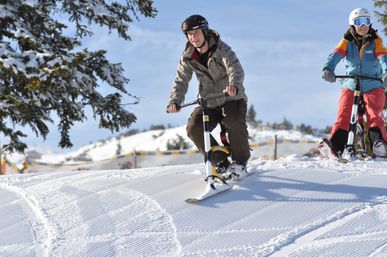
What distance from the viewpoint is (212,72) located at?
5.93 meters

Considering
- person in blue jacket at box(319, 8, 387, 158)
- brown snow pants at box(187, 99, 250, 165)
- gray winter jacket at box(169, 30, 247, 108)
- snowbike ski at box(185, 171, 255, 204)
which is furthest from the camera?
person in blue jacket at box(319, 8, 387, 158)

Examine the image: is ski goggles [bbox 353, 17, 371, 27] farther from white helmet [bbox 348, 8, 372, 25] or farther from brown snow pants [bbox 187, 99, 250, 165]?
brown snow pants [bbox 187, 99, 250, 165]

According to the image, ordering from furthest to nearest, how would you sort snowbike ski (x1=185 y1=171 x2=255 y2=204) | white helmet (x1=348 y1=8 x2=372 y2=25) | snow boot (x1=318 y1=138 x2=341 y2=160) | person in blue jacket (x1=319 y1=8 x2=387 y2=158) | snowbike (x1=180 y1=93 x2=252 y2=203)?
snow boot (x1=318 y1=138 x2=341 y2=160)
person in blue jacket (x1=319 y1=8 x2=387 y2=158)
white helmet (x1=348 y1=8 x2=372 y2=25)
snowbike (x1=180 y1=93 x2=252 y2=203)
snowbike ski (x1=185 y1=171 x2=255 y2=204)

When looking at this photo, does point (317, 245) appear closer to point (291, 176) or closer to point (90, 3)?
point (291, 176)

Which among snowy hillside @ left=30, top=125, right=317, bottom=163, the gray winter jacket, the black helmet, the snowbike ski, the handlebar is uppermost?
the black helmet

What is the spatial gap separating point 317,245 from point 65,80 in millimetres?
7195

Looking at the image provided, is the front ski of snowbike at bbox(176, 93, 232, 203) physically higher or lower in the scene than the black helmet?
lower

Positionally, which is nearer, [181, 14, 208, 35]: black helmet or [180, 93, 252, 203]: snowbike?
[180, 93, 252, 203]: snowbike

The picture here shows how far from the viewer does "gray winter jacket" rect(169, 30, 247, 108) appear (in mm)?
5734

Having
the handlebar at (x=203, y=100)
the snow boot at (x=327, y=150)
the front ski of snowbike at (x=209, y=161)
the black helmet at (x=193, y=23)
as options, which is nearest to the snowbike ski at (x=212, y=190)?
the front ski of snowbike at (x=209, y=161)

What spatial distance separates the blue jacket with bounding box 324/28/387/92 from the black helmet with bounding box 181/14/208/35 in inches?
95.9

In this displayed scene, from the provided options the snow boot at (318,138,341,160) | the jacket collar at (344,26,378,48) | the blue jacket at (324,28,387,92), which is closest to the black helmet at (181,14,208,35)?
the blue jacket at (324,28,387,92)

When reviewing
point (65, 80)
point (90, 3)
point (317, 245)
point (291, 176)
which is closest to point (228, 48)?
point (291, 176)

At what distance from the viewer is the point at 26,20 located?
464 inches
